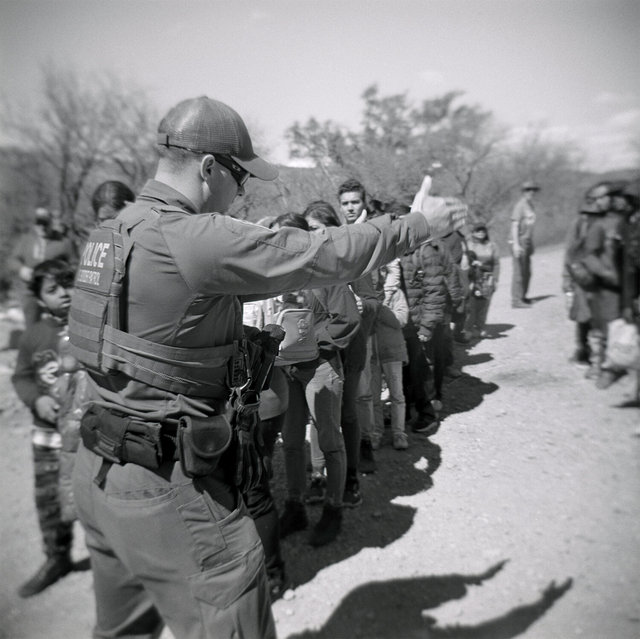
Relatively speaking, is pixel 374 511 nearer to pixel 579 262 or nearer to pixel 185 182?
pixel 579 262

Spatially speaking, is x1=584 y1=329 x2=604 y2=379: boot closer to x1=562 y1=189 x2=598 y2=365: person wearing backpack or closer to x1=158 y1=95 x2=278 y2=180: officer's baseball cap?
x1=562 y1=189 x2=598 y2=365: person wearing backpack

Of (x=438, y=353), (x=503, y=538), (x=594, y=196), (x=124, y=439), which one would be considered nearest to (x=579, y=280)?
(x=594, y=196)

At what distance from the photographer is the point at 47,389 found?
2.78 metres

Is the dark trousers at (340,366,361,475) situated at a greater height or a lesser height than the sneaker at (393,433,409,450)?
greater

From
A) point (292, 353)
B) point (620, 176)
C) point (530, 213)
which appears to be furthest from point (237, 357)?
point (620, 176)

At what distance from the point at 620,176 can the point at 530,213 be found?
1.18ft

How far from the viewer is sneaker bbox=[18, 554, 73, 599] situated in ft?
9.09

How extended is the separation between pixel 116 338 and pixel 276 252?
0.54m

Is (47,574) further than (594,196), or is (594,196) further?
(47,574)

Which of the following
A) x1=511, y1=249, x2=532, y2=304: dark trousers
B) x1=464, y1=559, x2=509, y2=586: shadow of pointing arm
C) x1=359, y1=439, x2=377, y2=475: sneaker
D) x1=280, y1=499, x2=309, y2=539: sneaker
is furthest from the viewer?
x1=359, y1=439, x2=377, y2=475: sneaker

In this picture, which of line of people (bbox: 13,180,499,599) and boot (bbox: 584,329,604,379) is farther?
line of people (bbox: 13,180,499,599)

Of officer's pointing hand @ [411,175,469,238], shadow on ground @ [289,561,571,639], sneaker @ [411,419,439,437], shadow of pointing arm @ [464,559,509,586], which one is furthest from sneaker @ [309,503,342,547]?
officer's pointing hand @ [411,175,469,238]

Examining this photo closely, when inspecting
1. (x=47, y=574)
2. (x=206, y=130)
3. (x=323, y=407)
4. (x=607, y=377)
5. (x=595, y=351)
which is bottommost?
(x=47, y=574)

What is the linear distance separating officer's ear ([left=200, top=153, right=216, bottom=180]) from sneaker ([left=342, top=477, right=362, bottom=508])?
2.43 metres
